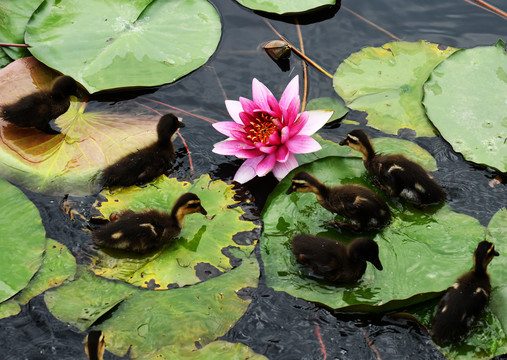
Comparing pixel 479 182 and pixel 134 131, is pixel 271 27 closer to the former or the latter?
pixel 134 131

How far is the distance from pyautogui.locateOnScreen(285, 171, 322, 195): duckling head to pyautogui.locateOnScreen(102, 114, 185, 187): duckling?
1.13m

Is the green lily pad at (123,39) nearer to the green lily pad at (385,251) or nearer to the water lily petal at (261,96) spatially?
the water lily petal at (261,96)

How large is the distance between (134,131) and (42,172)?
81 centimetres

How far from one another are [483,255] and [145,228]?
2.19 meters

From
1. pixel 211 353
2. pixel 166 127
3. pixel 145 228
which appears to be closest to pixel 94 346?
pixel 211 353

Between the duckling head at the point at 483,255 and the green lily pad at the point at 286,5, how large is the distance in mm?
2998

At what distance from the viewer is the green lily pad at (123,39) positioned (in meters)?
5.38

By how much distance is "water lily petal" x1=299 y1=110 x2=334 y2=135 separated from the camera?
15.6 ft

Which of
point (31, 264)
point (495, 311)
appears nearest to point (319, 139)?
point (495, 311)

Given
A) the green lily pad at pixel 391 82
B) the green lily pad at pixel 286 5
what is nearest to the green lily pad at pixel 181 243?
the green lily pad at pixel 391 82

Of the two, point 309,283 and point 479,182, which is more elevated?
point 479,182

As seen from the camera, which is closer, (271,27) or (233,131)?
(233,131)

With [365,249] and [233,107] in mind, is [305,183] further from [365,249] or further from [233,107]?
[233,107]

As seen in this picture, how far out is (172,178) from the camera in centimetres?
486
